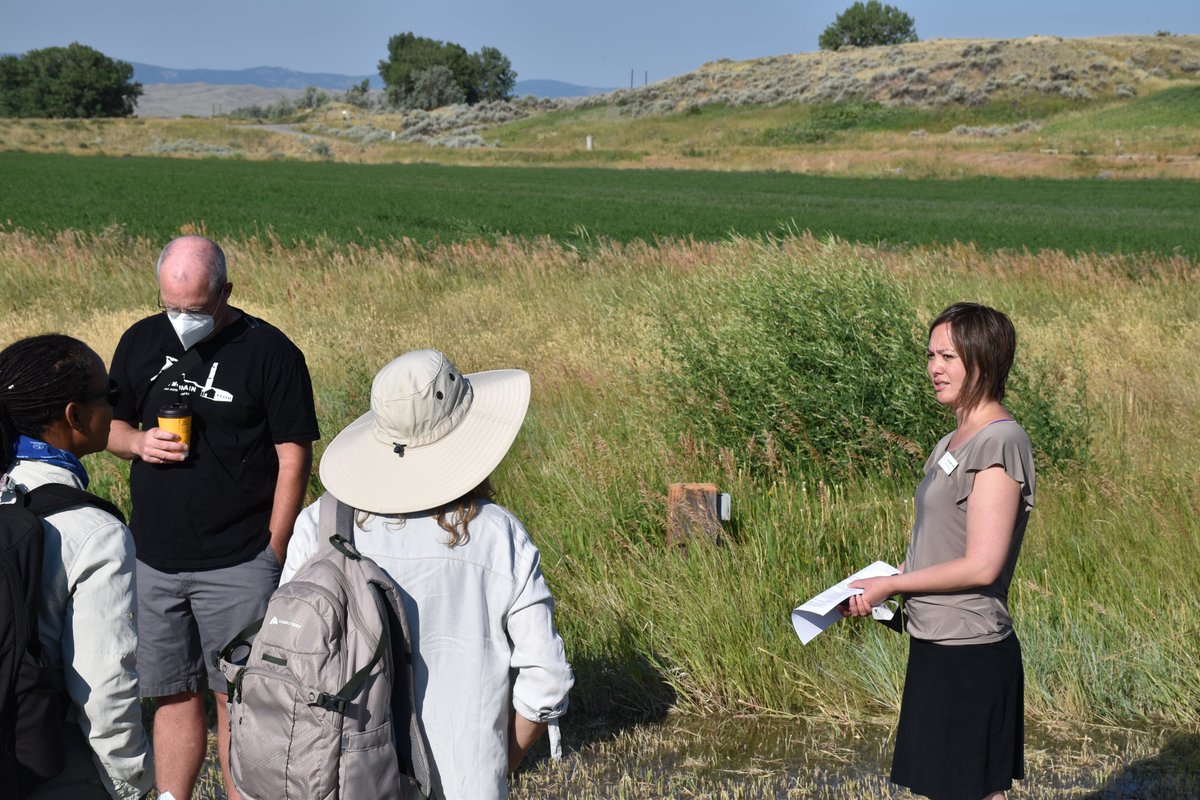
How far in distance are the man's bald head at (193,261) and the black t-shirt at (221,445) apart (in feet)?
0.66

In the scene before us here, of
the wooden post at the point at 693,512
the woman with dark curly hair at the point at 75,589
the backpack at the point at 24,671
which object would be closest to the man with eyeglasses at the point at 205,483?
the woman with dark curly hair at the point at 75,589

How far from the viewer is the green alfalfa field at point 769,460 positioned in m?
4.54

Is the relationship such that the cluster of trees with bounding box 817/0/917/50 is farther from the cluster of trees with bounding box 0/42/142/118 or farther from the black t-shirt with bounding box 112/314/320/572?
the black t-shirt with bounding box 112/314/320/572

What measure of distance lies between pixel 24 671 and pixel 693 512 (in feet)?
11.6

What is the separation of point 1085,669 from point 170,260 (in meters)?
3.77

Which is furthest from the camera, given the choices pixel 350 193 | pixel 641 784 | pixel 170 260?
pixel 350 193

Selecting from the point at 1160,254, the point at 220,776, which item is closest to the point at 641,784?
the point at 220,776

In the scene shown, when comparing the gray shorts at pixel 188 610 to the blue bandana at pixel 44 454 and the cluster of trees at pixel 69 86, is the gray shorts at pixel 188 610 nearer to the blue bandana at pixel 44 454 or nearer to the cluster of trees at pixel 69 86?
the blue bandana at pixel 44 454

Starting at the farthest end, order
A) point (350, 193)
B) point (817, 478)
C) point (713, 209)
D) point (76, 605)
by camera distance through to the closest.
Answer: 1. point (350, 193)
2. point (713, 209)
3. point (817, 478)
4. point (76, 605)

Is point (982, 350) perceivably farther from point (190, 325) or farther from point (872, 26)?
point (872, 26)

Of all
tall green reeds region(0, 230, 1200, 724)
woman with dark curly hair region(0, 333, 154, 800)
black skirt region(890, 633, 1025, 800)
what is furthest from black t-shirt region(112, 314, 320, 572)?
black skirt region(890, 633, 1025, 800)

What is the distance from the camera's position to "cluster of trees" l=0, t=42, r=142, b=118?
11119 cm

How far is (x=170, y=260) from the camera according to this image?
3887mm

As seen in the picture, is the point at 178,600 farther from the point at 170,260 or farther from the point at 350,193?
the point at 350,193
